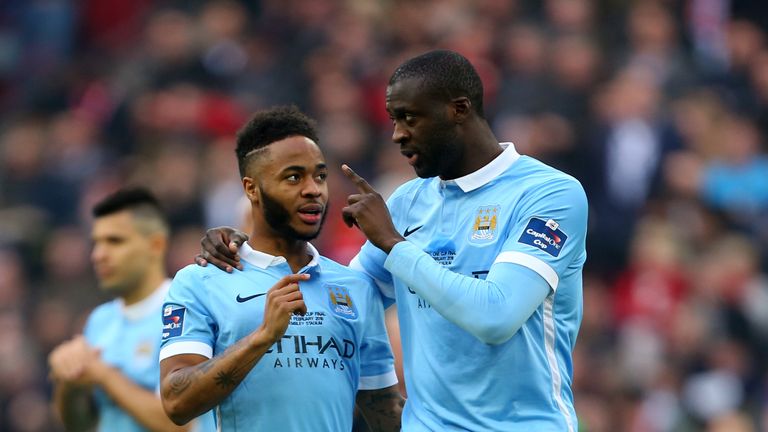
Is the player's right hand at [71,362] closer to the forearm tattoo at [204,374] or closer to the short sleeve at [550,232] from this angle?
the forearm tattoo at [204,374]

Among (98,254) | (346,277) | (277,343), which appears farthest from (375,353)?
(98,254)

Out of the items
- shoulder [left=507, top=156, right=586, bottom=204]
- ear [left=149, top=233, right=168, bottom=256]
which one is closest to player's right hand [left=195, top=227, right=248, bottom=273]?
shoulder [left=507, top=156, right=586, bottom=204]

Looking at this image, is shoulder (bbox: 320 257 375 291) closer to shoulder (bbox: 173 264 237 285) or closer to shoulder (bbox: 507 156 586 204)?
shoulder (bbox: 173 264 237 285)

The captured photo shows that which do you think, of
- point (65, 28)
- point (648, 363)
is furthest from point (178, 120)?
point (648, 363)

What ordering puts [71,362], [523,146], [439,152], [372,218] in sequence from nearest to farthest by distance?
[372,218] → [439,152] → [71,362] → [523,146]

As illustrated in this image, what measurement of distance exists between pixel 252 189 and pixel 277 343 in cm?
71

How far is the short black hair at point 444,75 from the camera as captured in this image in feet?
19.6

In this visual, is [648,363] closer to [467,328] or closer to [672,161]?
[672,161]

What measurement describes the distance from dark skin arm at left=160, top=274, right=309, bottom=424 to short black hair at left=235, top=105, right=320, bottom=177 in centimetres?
71

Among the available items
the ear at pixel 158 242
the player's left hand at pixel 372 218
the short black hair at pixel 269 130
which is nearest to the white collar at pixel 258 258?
the short black hair at pixel 269 130

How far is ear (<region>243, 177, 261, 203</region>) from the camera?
621 centimetres

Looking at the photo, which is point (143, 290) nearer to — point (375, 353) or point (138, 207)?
point (138, 207)

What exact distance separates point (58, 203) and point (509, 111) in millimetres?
4995

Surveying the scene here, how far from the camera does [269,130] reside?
20.5ft
